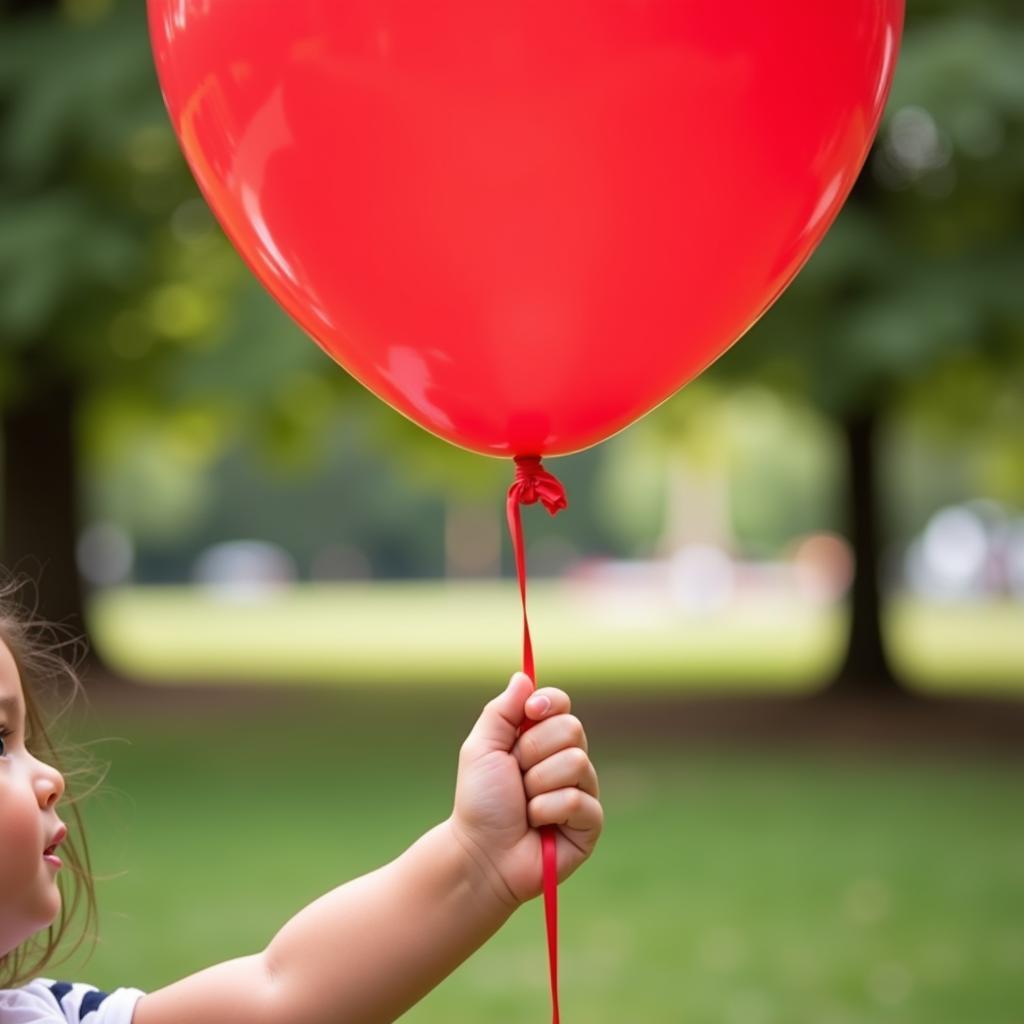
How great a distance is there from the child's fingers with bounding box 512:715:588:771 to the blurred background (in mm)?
1549

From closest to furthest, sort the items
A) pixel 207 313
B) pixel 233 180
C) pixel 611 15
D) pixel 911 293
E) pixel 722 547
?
1. pixel 611 15
2. pixel 233 180
3. pixel 911 293
4. pixel 207 313
5. pixel 722 547

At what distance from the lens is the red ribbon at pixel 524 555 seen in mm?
1654

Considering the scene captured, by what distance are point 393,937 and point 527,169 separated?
0.74m

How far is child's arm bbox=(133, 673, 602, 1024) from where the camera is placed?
1684 millimetres

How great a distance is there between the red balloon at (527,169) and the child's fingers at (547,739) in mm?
284

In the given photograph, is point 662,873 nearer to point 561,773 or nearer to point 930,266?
point 930,266

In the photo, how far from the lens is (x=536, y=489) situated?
1.75 meters

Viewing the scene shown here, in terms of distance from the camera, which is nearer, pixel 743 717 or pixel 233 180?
pixel 233 180

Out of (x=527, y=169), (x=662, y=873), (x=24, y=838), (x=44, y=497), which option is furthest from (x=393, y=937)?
(x=44, y=497)

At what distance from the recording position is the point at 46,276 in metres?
7.89

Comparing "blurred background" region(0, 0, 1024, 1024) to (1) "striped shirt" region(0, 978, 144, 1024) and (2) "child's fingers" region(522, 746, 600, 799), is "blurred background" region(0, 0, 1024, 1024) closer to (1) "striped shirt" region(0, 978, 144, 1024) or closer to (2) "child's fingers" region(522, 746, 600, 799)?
(1) "striped shirt" region(0, 978, 144, 1024)

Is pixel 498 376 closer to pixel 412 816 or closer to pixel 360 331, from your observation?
pixel 360 331

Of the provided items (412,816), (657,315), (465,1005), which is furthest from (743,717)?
(657,315)

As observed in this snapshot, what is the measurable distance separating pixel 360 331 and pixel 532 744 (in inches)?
17.6
